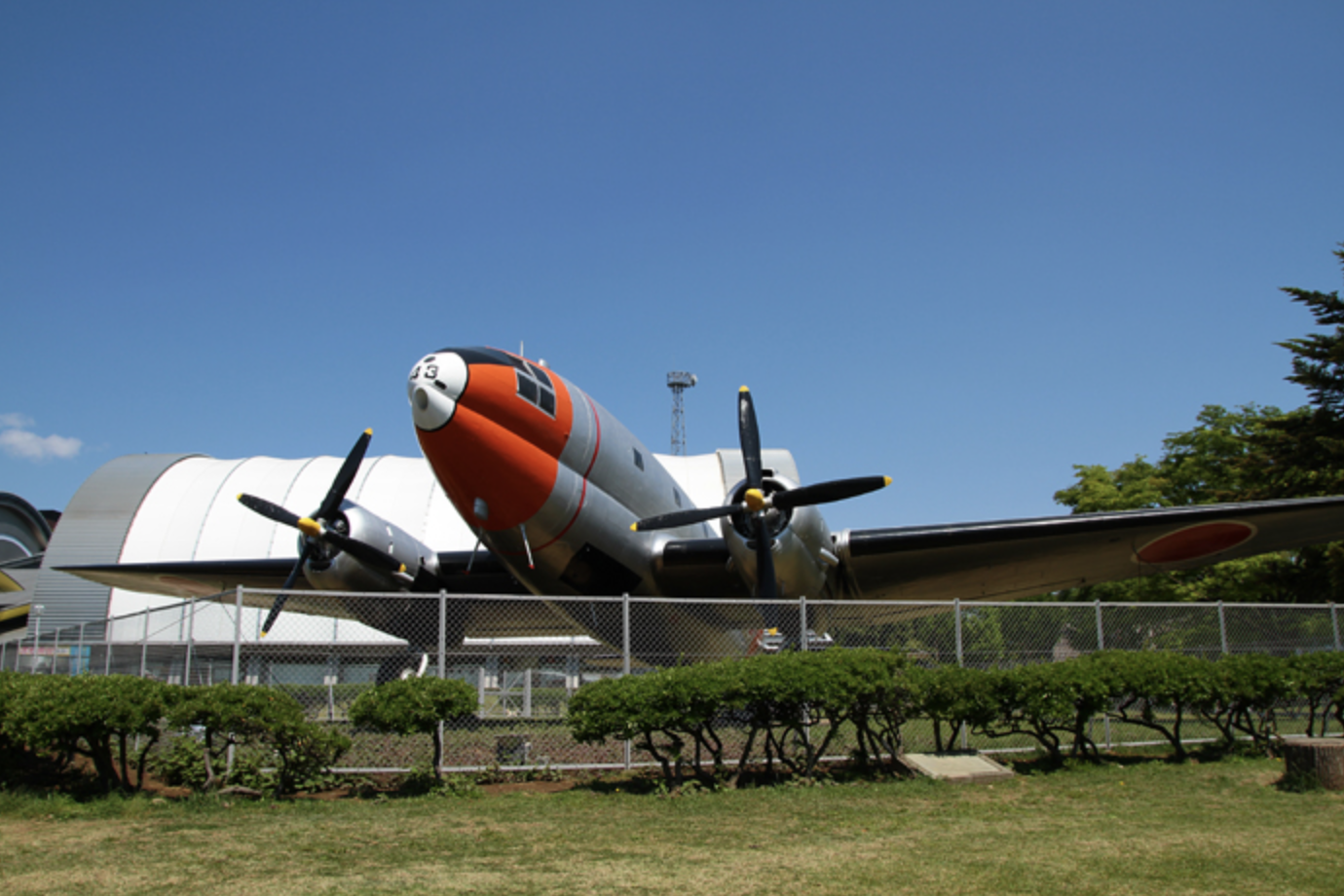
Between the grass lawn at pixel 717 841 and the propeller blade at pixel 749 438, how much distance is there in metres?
5.32

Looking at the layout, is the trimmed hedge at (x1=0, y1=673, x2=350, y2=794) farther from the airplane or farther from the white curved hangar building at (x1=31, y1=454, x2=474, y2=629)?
the white curved hangar building at (x1=31, y1=454, x2=474, y2=629)

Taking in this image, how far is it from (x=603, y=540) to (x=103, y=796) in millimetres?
7073

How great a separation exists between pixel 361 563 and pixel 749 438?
275 inches

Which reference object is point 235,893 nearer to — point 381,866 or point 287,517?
point 381,866

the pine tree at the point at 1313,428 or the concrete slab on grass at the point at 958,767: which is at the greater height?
the pine tree at the point at 1313,428

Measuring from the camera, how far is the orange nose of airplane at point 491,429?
38.3 ft

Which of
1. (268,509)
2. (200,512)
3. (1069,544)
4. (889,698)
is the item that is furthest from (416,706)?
(200,512)

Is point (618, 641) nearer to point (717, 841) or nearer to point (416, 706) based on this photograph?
point (416, 706)

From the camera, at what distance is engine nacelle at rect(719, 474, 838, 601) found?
1274cm

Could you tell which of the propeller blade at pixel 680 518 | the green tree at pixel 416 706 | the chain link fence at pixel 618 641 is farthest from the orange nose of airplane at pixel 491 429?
the green tree at pixel 416 706

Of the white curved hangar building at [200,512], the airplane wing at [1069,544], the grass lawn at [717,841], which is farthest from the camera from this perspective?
the white curved hangar building at [200,512]

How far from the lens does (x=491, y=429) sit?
11953 mm

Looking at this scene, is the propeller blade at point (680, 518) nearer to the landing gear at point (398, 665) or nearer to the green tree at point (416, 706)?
the landing gear at point (398, 665)

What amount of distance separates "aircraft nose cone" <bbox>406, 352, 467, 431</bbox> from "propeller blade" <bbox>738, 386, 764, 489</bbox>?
14.2ft
